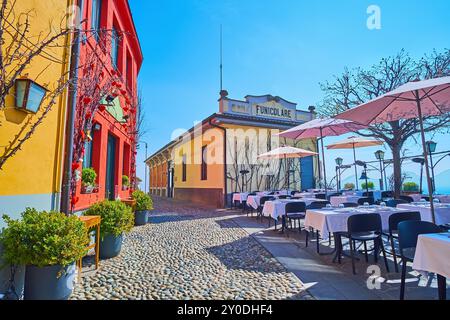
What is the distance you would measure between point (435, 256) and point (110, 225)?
A: 402 centimetres

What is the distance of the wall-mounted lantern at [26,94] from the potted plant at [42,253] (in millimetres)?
1111

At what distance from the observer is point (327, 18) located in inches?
239

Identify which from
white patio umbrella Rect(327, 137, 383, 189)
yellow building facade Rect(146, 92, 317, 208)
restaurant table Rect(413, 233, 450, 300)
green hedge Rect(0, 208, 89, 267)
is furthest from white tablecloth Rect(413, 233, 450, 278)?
yellow building facade Rect(146, 92, 317, 208)

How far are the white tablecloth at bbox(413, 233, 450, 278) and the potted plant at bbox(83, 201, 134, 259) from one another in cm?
385

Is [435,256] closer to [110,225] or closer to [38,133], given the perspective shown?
[110,225]

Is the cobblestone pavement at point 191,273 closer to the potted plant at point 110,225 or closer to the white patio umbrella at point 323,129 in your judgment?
the potted plant at point 110,225

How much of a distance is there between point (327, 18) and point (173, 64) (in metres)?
5.21

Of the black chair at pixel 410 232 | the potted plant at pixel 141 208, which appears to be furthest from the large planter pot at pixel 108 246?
the black chair at pixel 410 232

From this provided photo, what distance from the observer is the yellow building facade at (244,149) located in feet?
38.4

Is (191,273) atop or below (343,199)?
below

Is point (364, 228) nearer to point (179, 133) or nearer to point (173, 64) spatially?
point (173, 64)

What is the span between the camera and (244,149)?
39.3 ft

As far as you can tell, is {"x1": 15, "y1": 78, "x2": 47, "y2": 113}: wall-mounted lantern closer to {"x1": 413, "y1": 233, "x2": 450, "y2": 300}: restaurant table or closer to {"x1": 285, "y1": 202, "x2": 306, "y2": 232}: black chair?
{"x1": 413, "y1": 233, "x2": 450, "y2": 300}: restaurant table

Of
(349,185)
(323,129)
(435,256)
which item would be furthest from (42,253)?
(349,185)
